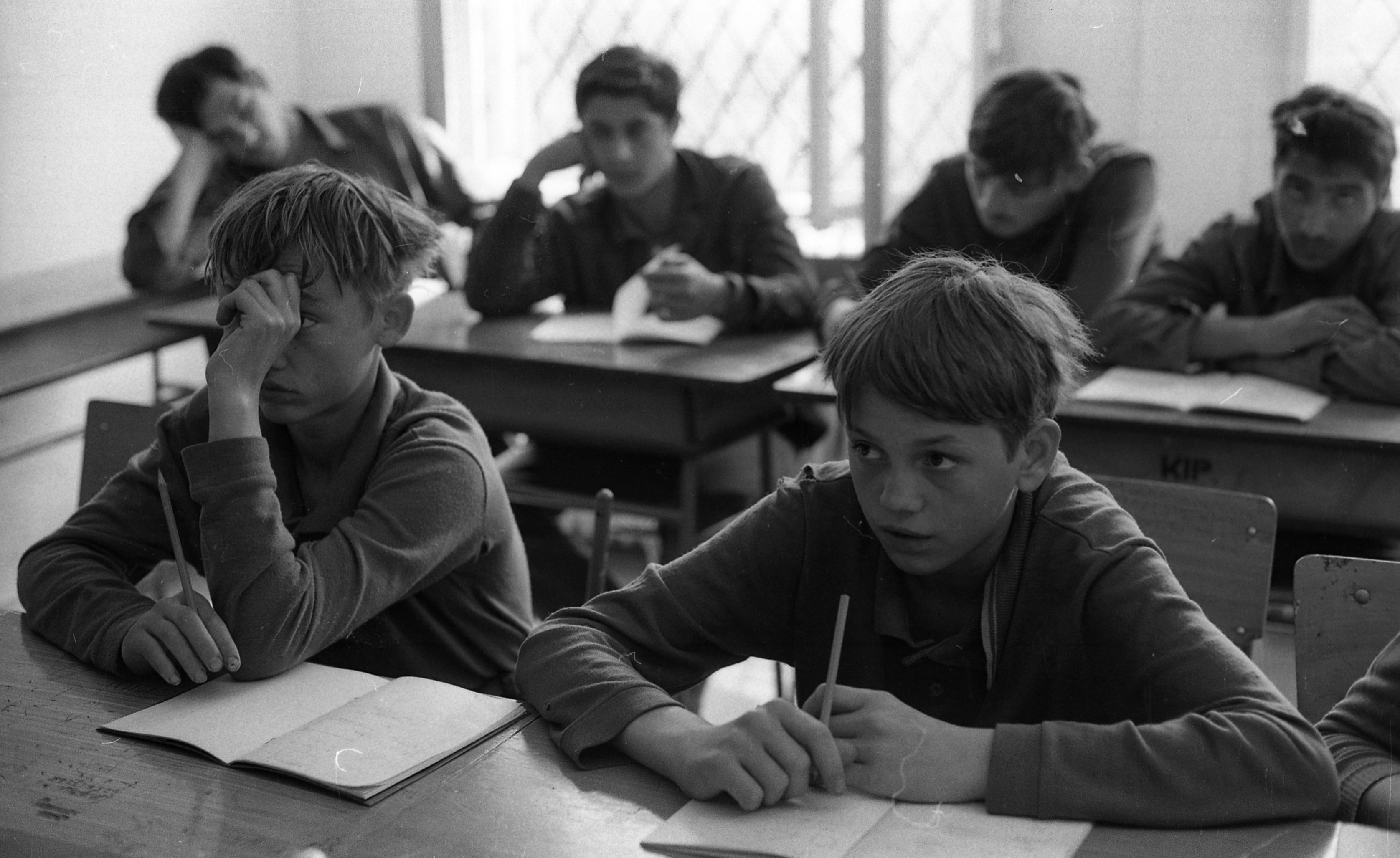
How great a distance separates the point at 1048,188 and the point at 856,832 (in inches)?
70.6

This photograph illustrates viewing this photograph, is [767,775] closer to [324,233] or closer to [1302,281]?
[324,233]

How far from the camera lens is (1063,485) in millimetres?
1263

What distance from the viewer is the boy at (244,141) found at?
2.30m

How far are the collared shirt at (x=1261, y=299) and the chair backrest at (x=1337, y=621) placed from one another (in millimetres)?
905

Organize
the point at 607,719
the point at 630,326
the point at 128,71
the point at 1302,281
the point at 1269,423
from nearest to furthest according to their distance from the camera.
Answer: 1. the point at 607,719
2. the point at 1269,423
3. the point at 128,71
4. the point at 1302,281
5. the point at 630,326

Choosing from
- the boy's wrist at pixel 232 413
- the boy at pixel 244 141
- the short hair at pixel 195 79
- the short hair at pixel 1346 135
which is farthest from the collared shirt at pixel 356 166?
the short hair at pixel 1346 135

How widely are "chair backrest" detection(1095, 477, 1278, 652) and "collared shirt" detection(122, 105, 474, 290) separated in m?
1.03

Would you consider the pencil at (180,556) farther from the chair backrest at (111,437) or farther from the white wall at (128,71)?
the white wall at (128,71)

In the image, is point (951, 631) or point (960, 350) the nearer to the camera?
point (960, 350)

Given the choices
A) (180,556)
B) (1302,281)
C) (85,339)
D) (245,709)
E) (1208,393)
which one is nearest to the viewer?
(245,709)

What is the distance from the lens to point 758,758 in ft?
3.38

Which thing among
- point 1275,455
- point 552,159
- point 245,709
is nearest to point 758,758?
point 245,709

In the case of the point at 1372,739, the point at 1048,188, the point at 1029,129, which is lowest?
the point at 1372,739

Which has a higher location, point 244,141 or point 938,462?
point 244,141
